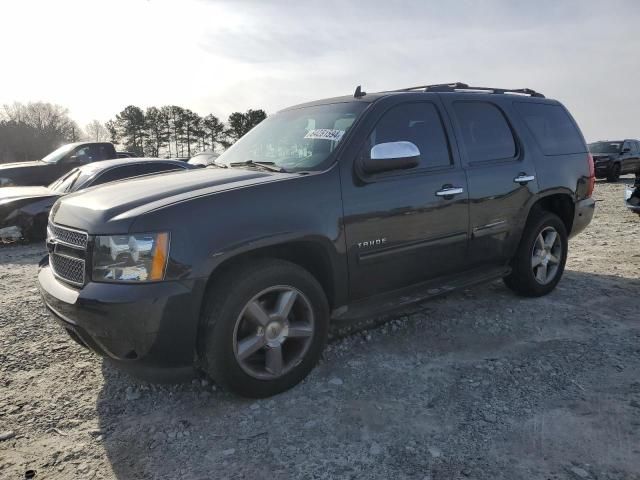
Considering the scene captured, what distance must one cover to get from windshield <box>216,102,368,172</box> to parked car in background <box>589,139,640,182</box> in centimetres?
1804

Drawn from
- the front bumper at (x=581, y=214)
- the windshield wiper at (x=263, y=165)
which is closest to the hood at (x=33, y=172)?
the windshield wiper at (x=263, y=165)

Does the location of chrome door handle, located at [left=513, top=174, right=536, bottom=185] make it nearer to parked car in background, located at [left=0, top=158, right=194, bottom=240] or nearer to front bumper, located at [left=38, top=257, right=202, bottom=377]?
front bumper, located at [left=38, top=257, right=202, bottom=377]

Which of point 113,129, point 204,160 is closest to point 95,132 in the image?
point 113,129

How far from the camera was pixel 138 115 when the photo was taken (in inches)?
2270

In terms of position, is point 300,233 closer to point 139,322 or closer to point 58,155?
point 139,322

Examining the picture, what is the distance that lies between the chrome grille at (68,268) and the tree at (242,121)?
48835 mm

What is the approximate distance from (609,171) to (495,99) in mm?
17330

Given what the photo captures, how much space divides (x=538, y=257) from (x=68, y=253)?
4051 mm

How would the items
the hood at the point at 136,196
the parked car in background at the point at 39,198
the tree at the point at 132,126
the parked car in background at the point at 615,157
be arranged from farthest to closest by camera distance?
the tree at the point at 132,126 → the parked car in background at the point at 615,157 → the parked car in background at the point at 39,198 → the hood at the point at 136,196

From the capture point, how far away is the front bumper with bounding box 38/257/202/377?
248 centimetres

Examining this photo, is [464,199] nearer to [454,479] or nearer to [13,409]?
[454,479]

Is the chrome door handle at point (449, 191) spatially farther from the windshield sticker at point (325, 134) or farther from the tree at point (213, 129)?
the tree at point (213, 129)

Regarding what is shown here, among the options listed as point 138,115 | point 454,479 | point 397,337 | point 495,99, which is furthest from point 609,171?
point 138,115

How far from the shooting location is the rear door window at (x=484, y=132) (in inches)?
158
